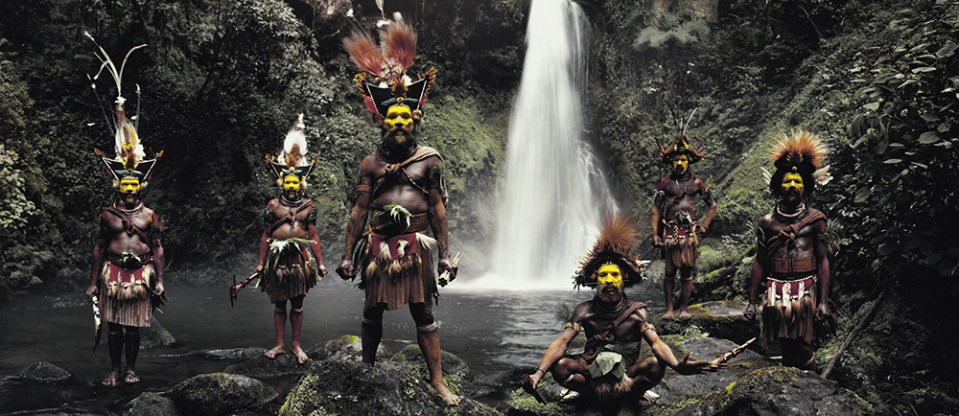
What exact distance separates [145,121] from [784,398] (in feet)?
46.0

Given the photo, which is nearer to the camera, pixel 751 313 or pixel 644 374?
pixel 644 374

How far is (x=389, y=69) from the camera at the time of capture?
5445 millimetres

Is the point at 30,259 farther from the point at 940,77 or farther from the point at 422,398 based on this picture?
the point at 940,77

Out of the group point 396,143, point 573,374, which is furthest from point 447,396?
point 396,143

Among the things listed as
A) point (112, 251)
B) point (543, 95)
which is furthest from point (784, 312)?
point (543, 95)

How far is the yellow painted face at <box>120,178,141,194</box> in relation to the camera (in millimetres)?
6945

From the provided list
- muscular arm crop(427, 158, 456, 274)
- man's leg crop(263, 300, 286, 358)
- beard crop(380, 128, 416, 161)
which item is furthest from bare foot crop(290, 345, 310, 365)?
beard crop(380, 128, 416, 161)

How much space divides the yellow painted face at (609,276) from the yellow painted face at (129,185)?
4.53 meters

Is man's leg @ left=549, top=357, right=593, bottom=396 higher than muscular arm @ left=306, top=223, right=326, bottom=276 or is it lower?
lower

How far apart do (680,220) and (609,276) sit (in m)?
3.48

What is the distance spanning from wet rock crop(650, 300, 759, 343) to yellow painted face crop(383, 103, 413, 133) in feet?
13.9

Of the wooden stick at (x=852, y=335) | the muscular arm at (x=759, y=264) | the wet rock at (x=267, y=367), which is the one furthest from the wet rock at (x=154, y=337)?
the wooden stick at (x=852, y=335)

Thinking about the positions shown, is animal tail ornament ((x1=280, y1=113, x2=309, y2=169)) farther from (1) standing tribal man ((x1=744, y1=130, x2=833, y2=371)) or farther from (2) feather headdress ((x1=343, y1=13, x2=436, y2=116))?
(1) standing tribal man ((x1=744, y1=130, x2=833, y2=371))

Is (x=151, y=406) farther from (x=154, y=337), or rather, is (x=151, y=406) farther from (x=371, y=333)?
(x=154, y=337)
